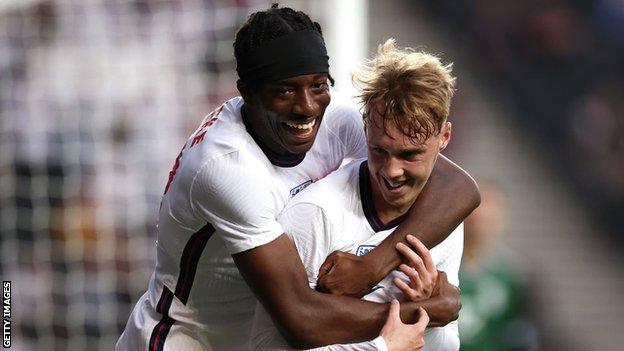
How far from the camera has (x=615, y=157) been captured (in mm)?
6516

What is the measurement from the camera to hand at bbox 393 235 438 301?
2.93 m

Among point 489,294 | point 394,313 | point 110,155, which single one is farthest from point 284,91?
point 489,294

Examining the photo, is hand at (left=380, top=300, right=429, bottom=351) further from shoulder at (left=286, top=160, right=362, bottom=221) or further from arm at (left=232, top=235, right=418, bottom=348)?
shoulder at (left=286, top=160, right=362, bottom=221)

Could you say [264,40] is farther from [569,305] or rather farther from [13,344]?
[569,305]

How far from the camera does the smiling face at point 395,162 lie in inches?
112

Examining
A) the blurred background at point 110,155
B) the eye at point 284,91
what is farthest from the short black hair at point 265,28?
the blurred background at point 110,155

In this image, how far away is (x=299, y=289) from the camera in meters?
2.84

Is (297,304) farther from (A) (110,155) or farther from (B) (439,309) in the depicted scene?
(A) (110,155)

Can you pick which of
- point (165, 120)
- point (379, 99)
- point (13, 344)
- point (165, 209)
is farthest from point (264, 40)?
point (13, 344)

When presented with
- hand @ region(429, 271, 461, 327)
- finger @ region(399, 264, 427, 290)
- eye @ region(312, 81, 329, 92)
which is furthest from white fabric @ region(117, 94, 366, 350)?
hand @ region(429, 271, 461, 327)

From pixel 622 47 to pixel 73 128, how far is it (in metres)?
3.10

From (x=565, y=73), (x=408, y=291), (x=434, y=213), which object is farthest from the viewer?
(x=565, y=73)

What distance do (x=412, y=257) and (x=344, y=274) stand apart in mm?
179

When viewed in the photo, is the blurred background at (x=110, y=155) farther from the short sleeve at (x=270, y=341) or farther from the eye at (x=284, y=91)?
the short sleeve at (x=270, y=341)
